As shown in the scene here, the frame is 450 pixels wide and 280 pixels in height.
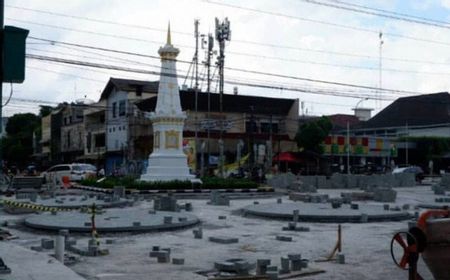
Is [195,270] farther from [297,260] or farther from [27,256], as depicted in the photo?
[27,256]

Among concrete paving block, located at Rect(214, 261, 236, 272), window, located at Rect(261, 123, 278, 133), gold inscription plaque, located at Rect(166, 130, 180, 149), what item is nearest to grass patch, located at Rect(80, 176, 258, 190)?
gold inscription plaque, located at Rect(166, 130, 180, 149)

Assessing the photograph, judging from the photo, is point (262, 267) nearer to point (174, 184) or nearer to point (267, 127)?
point (174, 184)

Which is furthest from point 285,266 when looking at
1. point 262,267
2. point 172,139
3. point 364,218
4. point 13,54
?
point 172,139

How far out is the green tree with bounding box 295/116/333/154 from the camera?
59.3 m

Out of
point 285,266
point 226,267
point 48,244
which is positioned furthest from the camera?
point 48,244

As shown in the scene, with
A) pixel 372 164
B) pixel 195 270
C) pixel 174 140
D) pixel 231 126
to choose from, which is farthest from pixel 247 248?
pixel 372 164

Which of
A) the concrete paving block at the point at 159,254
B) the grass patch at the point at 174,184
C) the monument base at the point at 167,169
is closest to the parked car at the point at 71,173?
the grass patch at the point at 174,184

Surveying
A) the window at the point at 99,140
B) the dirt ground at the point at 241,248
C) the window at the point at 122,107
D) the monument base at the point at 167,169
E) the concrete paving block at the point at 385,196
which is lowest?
the dirt ground at the point at 241,248

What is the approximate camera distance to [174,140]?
3859 centimetres

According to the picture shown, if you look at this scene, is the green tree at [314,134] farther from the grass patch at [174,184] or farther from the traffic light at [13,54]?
the traffic light at [13,54]

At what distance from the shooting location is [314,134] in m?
59.2

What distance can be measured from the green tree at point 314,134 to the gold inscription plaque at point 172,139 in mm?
23333

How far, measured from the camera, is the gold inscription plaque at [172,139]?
A: 38469mm

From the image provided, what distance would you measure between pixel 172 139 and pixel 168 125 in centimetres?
88
